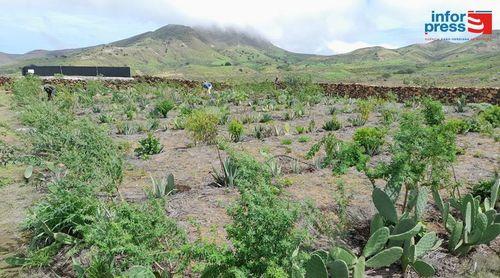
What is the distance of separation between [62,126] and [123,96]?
1662cm

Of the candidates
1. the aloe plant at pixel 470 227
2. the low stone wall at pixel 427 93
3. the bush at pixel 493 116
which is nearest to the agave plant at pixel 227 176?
the aloe plant at pixel 470 227

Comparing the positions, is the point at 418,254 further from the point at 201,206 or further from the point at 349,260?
the point at 201,206

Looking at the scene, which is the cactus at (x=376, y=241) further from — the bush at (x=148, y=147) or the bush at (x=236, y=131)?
the bush at (x=236, y=131)

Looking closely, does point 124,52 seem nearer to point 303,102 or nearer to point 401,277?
point 303,102

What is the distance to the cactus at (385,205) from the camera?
5695 mm

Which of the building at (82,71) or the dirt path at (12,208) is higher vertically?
the building at (82,71)

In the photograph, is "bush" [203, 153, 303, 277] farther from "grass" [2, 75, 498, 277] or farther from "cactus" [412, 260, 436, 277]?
"cactus" [412, 260, 436, 277]

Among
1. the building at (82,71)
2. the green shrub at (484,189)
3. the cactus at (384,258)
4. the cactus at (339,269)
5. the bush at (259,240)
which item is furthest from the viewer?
the building at (82,71)

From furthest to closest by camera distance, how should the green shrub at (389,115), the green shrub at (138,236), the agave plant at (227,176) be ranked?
the green shrub at (389,115) → the agave plant at (227,176) → the green shrub at (138,236)

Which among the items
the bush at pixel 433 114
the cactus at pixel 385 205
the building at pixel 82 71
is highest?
the building at pixel 82 71

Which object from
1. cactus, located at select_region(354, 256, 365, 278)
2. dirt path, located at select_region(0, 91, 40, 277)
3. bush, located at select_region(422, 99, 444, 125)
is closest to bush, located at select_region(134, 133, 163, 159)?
dirt path, located at select_region(0, 91, 40, 277)

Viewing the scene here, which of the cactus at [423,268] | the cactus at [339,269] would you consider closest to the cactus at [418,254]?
the cactus at [423,268]

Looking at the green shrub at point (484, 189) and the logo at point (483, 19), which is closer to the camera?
the green shrub at point (484, 189)

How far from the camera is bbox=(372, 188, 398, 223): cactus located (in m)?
5.70
